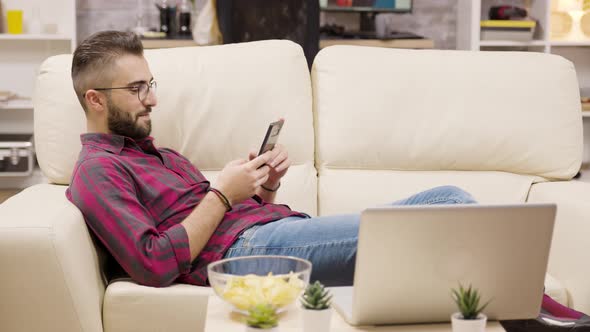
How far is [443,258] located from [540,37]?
3.65 metres

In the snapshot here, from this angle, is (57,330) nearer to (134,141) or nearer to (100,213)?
(100,213)

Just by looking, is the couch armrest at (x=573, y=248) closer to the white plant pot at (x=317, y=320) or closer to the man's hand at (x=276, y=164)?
the man's hand at (x=276, y=164)

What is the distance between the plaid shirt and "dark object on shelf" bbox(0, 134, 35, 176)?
2140 mm

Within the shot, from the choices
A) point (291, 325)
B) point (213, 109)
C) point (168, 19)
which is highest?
point (168, 19)

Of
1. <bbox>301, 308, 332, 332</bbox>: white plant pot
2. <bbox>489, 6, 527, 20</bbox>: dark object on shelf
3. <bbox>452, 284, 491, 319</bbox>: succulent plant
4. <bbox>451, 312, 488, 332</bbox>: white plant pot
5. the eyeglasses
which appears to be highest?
<bbox>489, 6, 527, 20</bbox>: dark object on shelf

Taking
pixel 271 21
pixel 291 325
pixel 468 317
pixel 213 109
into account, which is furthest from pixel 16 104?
pixel 468 317

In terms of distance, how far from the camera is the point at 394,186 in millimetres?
2428

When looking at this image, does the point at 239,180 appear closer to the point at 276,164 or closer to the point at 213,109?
the point at 276,164

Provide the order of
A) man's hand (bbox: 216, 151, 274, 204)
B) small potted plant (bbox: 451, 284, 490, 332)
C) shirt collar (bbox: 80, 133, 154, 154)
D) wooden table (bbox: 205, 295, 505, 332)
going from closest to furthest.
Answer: small potted plant (bbox: 451, 284, 490, 332)
wooden table (bbox: 205, 295, 505, 332)
man's hand (bbox: 216, 151, 274, 204)
shirt collar (bbox: 80, 133, 154, 154)

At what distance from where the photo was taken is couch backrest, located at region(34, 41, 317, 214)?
2.29m

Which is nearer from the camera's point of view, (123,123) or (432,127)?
(123,123)

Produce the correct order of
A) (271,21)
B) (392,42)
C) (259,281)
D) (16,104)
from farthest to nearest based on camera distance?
(392,42) < (16,104) < (271,21) < (259,281)

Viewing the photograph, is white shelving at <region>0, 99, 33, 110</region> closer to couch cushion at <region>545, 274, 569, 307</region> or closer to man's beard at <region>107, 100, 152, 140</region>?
man's beard at <region>107, 100, 152, 140</region>

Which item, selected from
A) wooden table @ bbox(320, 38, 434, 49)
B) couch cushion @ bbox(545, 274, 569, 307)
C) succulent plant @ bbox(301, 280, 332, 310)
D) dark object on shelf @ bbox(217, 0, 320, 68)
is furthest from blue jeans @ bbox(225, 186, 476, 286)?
wooden table @ bbox(320, 38, 434, 49)
